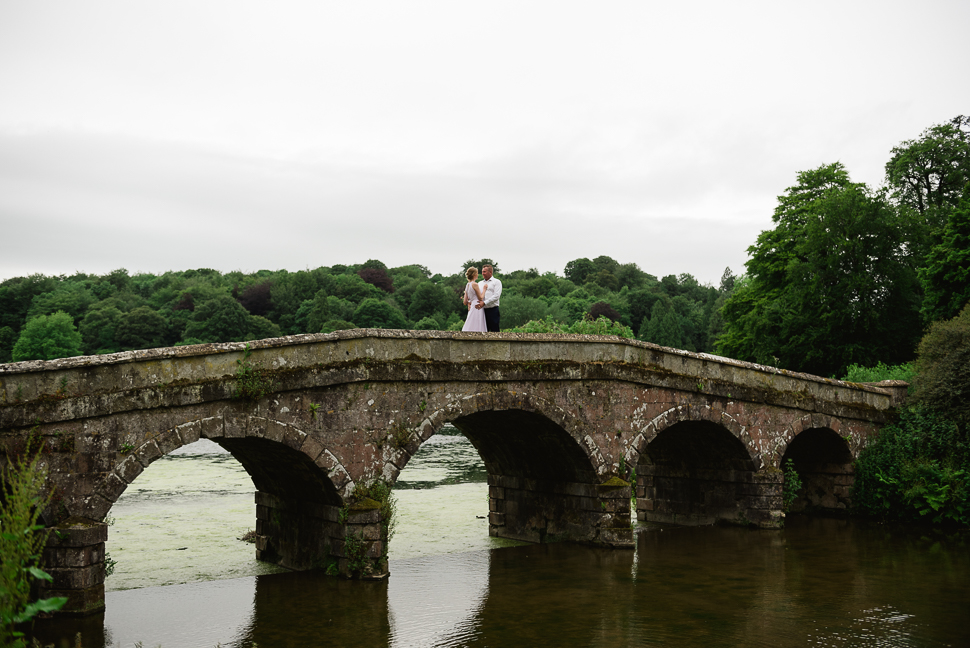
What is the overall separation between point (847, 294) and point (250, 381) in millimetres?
23496

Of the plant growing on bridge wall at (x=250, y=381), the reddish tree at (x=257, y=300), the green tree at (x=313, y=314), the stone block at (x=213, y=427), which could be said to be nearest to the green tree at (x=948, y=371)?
the plant growing on bridge wall at (x=250, y=381)

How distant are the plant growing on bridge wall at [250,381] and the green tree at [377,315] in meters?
49.6

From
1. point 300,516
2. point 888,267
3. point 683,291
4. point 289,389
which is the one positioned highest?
point 683,291

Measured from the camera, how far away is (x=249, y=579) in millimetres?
13461

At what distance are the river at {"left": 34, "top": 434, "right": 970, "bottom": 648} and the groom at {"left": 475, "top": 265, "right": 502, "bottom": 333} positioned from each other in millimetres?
4020

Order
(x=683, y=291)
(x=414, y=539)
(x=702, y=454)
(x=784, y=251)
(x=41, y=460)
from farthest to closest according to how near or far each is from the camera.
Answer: (x=683, y=291), (x=784, y=251), (x=702, y=454), (x=414, y=539), (x=41, y=460)

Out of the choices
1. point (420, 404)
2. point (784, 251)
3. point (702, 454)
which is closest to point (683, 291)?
point (784, 251)

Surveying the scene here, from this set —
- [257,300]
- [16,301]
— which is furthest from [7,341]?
[257,300]

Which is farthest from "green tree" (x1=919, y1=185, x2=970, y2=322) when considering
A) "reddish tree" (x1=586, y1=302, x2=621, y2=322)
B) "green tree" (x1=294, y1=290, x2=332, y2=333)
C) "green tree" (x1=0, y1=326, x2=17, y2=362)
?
"green tree" (x1=0, y1=326, x2=17, y2=362)

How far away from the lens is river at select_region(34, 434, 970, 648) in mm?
10586

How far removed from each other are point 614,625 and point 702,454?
8.20 metres

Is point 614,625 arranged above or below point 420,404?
below

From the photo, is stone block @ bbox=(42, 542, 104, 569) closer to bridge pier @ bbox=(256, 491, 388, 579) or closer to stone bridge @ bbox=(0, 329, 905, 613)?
stone bridge @ bbox=(0, 329, 905, 613)

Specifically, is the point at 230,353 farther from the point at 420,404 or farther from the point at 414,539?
the point at 414,539
